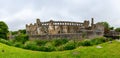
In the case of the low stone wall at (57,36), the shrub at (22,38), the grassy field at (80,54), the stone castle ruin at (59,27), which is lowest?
the grassy field at (80,54)

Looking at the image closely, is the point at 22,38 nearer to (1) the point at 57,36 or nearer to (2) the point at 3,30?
(1) the point at 57,36

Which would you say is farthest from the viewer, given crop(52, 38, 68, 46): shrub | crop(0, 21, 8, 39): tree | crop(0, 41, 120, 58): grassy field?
crop(0, 21, 8, 39): tree

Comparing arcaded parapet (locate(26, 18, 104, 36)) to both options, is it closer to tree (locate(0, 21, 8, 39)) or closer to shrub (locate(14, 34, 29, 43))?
shrub (locate(14, 34, 29, 43))

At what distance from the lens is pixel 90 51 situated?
164 ft

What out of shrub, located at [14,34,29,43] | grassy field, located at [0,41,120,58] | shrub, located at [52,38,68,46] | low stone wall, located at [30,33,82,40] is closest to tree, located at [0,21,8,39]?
shrub, located at [14,34,29,43]

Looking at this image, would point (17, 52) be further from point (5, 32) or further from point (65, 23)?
A: point (5, 32)

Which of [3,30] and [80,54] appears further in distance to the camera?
[3,30]

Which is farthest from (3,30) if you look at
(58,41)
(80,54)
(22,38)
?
(80,54)

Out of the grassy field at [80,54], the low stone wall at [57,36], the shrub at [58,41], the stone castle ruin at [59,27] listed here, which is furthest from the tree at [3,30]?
the grassy field at [80,54]

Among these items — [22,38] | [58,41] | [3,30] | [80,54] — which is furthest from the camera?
[3,30]

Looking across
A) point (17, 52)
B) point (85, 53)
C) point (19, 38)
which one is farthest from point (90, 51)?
point (19, 38)

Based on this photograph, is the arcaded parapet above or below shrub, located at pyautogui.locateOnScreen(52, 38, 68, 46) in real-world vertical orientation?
above

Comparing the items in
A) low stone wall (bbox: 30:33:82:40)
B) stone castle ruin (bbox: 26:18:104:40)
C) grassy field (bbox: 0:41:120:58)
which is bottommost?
grassy field (bbox: 0:41:120:58)

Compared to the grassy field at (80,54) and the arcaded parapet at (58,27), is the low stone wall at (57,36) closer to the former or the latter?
the arcaded parapet at (58,27)
